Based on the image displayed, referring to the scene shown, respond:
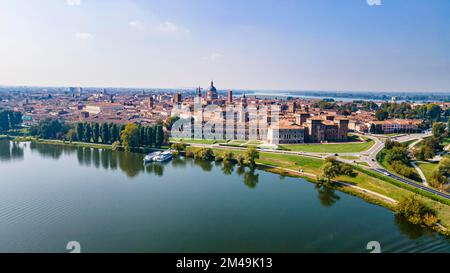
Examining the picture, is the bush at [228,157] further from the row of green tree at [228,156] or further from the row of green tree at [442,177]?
the row of green tree at [442,177]

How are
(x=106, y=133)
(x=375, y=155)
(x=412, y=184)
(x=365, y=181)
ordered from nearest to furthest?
(x=412, y=184)
(x=365, y=181)
(x=375, y=155)
(x=106, y=133)

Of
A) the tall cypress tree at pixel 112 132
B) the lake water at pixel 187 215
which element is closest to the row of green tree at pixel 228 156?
the lake water at pixel 187 215

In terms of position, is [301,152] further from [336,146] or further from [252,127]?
[252,127]

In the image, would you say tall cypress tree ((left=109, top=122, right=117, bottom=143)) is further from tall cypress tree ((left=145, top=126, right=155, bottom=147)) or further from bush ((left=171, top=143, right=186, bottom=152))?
bush ((left=171, top=143, right=186, bottom=152))

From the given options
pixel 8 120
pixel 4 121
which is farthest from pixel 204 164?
pixel 8 120

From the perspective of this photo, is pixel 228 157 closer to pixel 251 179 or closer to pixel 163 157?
pixel 251 179

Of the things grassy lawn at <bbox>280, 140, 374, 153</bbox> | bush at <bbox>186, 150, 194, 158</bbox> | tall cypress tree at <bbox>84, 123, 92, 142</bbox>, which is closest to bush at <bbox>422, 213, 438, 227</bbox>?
grassy lawn at <bbox>280, 140, 374, 153</bbox>
